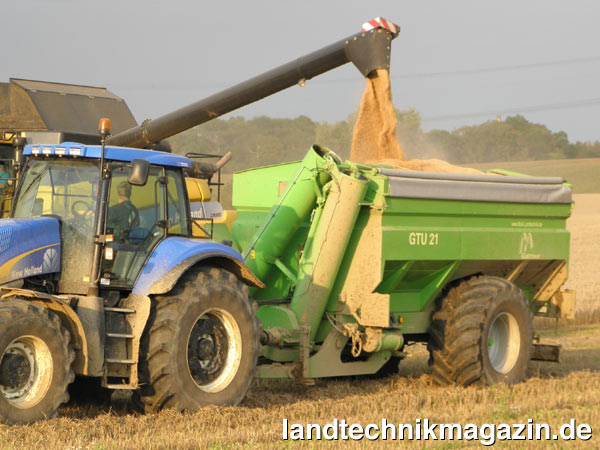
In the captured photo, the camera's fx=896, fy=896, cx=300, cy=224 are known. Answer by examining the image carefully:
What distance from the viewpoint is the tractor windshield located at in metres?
6.51

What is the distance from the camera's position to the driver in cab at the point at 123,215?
659 cm

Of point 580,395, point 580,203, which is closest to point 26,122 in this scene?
point 580,395

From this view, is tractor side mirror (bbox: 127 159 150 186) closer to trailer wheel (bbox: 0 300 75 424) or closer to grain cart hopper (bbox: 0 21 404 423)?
grain cart hopper (bbox: 0 21 404 423)

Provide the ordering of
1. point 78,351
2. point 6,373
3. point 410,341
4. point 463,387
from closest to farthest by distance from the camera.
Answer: point 6,373 → point 78,351 → point 463,387 → point 410,341

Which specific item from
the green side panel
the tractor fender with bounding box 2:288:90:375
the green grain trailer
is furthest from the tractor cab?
the green side panel

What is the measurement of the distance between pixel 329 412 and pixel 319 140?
1615 cm

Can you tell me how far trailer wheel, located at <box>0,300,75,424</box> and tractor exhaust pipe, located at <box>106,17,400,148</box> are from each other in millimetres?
4198

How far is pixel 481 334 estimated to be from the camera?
29.1ft

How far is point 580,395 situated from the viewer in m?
7.99

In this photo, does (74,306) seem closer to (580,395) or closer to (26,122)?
(580,395)

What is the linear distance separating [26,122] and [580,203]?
99.1 feet

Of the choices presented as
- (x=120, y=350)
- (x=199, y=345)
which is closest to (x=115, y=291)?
(x=120, y=350)

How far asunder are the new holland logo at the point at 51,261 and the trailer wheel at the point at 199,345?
2.51 ft

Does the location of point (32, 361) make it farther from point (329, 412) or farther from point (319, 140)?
point (319, 140)
